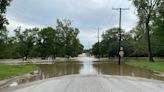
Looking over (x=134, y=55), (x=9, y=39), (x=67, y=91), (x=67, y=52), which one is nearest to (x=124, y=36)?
(x=67, y=52)

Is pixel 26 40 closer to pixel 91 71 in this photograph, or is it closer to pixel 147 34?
pixel 147 34

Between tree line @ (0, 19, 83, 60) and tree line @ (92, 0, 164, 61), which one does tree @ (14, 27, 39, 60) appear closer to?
tree line @ (0, 19, 83, 60)

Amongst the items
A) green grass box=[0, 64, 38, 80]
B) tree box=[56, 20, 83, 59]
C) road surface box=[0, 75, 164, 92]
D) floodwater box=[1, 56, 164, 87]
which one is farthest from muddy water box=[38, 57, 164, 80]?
tree box=[56, 20, 83, 59]

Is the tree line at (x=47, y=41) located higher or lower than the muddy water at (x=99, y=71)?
higher

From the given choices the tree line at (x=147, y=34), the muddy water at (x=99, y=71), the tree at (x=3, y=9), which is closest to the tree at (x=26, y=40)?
the tree line at (x=147, y=34)

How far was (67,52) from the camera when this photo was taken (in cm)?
13088

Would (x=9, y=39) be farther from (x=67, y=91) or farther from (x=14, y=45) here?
(x=67, y=91)

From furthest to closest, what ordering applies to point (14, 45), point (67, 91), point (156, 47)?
1. point (14, 45)
2. point (156, 47)
3. point (67, 91)

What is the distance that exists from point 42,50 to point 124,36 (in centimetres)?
4858

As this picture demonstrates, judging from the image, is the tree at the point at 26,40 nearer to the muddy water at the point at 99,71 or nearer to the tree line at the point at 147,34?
the tree line at the point at 147,34

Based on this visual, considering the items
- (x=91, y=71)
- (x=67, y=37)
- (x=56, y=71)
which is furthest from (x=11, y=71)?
(x=67, y=37)

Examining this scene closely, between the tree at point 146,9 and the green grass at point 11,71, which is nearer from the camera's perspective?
the green grass at point 11,71

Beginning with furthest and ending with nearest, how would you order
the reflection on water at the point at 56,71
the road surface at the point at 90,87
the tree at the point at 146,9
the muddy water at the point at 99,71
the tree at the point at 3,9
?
1. the tree at the point at 146,9
2. the reflection on water at the point at 56,71
3. the muddy water at the point at 99,71
4. the tree at the point at 3,9
5. the road surface at the point at 90,87

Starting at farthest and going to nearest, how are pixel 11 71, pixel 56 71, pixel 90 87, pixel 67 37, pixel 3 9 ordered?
pixel 67 37 → pixel 56 71 → pixel 11 71 → pixel 3 9 → pixel 90 87
